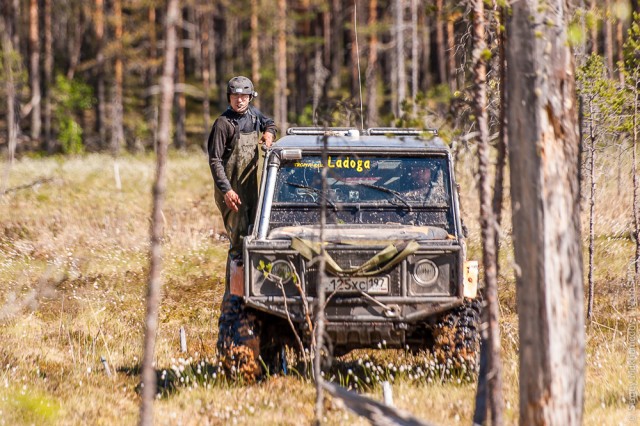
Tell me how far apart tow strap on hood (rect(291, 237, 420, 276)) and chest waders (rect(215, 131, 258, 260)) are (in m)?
1.72

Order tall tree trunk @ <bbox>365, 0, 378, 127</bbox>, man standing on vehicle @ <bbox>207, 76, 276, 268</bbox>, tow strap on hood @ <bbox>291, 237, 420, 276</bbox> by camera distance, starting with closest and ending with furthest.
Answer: tow strap on hood @ <bbox>291, 237, 420, 276</bbox> < man standing on vehicle @ <bbox>207, 76, 276, 268</bbox> < tall tree trunk @ <bbox>365, 0, 378, 127</bbox>

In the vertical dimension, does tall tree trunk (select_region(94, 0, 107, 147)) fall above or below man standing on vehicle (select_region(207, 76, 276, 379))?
above

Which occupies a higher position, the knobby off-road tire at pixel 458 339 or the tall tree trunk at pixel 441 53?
the tall tree trunk at pixel 441 53

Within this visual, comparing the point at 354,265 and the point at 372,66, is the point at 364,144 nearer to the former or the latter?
the point at 354,265

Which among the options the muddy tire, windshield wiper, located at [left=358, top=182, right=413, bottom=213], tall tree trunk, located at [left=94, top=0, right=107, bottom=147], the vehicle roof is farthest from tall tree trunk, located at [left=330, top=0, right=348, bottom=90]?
the muddy tire

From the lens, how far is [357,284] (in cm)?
604

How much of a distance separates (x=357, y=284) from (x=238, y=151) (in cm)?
226

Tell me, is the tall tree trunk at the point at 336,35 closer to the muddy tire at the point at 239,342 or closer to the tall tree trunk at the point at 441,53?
the tall tree trunk at the point at 441,53

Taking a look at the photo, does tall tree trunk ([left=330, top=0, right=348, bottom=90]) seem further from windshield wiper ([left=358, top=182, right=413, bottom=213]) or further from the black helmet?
windshield wiper ([left=358, top=182, right=413, bottom=213])

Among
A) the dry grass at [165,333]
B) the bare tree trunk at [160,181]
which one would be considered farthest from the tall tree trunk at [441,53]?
the bare tree trunk at [160,181]

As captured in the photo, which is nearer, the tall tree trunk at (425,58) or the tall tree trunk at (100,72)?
the tall tree trunk at (100,72)

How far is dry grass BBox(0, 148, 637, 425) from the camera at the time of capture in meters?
5.68

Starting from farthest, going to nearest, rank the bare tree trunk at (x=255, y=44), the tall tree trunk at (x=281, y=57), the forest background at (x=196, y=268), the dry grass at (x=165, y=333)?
1. the bare tree trunk at (x=255, y=44)
2. the tall tree trunk at (x=281, y=57)
3. the dry grass at (x=165, y=333)
4. the forest background at (x=196, y=268)

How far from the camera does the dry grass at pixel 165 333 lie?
18.6 feet
